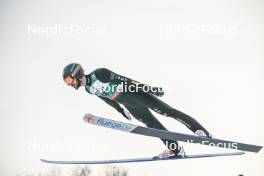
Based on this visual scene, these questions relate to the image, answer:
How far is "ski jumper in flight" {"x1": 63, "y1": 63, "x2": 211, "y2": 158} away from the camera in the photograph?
14.3ft

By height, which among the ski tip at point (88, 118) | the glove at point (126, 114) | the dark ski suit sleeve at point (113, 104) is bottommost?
the ski tip at point (88, 118)

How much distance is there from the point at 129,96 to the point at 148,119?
0.24 meters

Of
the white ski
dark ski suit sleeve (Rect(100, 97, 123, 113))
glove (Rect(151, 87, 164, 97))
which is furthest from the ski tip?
glove (Rect(151, 87, 164, 97))

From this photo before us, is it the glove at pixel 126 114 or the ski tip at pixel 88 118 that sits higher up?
the glove at pixel 126 114

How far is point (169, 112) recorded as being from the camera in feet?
14.4

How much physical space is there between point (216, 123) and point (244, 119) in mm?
228

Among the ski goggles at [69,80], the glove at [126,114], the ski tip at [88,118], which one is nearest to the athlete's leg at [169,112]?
the glove at [126,114]

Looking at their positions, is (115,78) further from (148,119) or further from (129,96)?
(148,119)

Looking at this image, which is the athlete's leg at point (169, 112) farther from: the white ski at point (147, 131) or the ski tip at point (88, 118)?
the ski tip at point (88, 118)

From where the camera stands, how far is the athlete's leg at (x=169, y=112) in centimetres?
436

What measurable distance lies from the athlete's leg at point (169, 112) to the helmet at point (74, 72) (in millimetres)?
502

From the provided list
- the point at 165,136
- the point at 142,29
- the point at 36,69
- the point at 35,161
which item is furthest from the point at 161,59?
the point at 35,161

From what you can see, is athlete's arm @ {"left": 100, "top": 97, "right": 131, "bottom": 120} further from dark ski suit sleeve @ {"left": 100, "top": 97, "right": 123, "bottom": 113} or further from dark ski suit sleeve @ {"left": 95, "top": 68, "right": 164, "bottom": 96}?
dark ski suit sleeve @ {"left": 95, "top": 68, "right": 164, "bottom": 96}

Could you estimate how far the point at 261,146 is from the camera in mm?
4336
